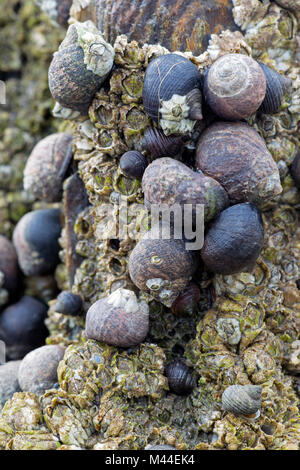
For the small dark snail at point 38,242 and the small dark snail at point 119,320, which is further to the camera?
the small dark snail at point 38,242

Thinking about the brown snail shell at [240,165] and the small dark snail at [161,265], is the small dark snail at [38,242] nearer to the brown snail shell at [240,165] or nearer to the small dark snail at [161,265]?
the small dark snail at [161,265]

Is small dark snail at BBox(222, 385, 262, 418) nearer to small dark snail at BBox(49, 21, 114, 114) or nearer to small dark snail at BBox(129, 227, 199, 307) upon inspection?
small dark snail at BBox(129, 227, 199, 307)

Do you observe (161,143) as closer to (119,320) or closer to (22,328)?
(119,320)

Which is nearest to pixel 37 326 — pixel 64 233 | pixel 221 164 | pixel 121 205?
pixel 64 233

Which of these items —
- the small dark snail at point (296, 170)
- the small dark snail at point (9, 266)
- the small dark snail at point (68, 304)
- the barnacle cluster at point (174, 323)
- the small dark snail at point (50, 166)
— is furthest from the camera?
the small dark snail at point (9, 266)

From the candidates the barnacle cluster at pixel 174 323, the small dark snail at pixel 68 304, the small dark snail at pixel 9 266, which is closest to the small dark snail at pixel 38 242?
the small dark snail at pixel 9 266

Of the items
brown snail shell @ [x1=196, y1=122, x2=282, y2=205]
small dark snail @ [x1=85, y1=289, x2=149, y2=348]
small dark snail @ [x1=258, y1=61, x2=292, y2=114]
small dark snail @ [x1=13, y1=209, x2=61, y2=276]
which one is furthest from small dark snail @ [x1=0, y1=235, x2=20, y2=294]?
small dark snail @ [x1=258, y1=61, x2=292, y2=114]

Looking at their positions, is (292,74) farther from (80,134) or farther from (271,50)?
(80,134)
